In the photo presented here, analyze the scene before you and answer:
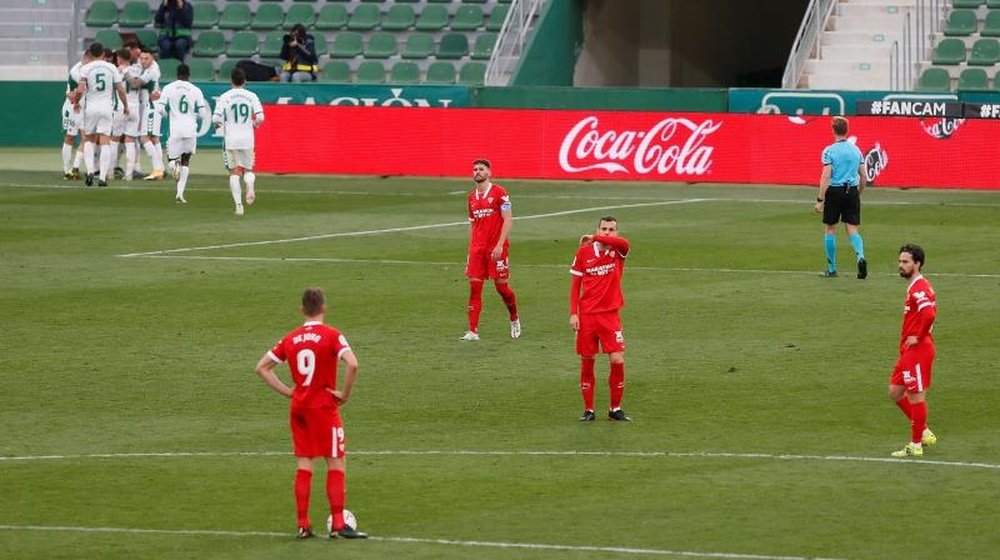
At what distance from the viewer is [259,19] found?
158 feet

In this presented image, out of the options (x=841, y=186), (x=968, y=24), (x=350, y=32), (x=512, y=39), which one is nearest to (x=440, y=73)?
(x=512, y=39)

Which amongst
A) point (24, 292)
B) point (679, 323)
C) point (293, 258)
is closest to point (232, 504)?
point (679, 323)

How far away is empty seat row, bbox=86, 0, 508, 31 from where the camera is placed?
153 ft

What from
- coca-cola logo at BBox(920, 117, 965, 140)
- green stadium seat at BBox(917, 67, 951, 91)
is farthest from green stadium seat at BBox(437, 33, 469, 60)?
coca-cola logo at BBox(920, 117, 965, 140)

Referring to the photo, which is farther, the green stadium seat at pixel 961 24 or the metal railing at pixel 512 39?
the metal railing at pixel 512 39

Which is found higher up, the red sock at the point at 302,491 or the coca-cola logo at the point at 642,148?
the coca-cola logo at the point at 642,148

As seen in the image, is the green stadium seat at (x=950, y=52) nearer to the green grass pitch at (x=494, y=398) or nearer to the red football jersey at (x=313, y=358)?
the green grass pitch at (x=494, y=398)

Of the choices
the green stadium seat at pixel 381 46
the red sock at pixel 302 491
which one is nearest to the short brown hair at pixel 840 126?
the red sock at pixel 302 491

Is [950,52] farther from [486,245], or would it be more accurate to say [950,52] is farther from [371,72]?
[486,245]

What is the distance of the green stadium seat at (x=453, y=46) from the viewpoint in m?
45.8

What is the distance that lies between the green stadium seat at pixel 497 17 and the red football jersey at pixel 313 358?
3578cm

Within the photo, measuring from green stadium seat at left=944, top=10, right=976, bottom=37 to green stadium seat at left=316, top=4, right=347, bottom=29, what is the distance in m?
14.7

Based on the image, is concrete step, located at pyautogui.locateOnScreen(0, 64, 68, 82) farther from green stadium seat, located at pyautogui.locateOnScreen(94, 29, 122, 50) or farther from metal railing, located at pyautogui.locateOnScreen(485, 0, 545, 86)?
metal railing, located at pyautogui.locateOnScreen(485, 0, 545, 86)

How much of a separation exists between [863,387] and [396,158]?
22.3 metres
